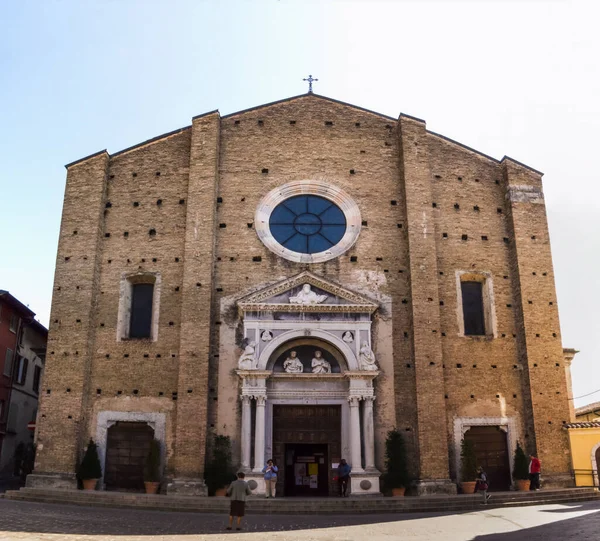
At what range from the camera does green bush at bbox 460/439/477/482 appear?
19141 mm

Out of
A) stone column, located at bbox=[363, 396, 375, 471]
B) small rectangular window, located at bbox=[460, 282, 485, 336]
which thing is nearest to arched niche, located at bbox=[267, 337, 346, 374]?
stone column, located at bbox=[363, 396, 375, 471]

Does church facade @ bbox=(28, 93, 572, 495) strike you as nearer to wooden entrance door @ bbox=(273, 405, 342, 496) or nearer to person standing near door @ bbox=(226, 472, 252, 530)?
wooden entrance door @ bbox=(273, 405, 342, 496)

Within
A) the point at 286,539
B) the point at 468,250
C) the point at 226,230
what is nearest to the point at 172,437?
the point at 226,230

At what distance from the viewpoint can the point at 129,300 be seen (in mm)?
21281

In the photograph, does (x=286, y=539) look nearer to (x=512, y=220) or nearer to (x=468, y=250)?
(x=468, y=250)

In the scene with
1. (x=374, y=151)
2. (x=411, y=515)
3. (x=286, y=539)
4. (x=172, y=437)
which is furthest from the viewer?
(x=374, y=151)

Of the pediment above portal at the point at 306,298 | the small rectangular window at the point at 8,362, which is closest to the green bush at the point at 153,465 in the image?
the pediment above portal at the point at 306,298

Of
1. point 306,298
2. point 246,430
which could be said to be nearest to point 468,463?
point 246,430

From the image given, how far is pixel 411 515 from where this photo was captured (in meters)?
16.0

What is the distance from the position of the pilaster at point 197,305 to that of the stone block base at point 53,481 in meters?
2.95

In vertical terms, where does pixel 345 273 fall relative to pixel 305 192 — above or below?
below

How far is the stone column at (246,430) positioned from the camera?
1891 centimetres

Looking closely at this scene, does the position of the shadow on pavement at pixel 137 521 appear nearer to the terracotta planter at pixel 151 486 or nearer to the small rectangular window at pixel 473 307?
the terracotta planter at pixel 151 486

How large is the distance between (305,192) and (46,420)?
10.3 m
